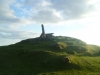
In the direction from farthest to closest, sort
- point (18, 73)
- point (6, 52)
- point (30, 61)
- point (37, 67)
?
point (6, 52)
point (30, 61)
point (37, 67)
point (18, 73)

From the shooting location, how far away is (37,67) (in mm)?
89688

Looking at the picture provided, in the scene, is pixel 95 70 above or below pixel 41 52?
below

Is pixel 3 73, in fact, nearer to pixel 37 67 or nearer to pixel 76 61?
pixel 37 67

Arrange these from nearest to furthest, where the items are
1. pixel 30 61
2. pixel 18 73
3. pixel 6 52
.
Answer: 1. pixel 18 73
2. pixel 30 61
3. pixel 6 52

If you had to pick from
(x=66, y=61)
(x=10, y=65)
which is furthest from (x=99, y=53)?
(x=10, y=65)

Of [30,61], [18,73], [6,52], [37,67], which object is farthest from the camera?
[6,52]

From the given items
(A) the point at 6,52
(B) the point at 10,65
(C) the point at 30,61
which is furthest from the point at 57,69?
(A) the point at 6,52

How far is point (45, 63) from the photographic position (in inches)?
3629

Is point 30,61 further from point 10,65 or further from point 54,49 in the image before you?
point 54,49

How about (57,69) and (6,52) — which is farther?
(6,52)

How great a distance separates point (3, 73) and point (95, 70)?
138 ft

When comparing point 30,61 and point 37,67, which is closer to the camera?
point 37,67

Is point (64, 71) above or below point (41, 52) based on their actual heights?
below

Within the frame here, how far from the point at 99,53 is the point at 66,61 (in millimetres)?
37709
